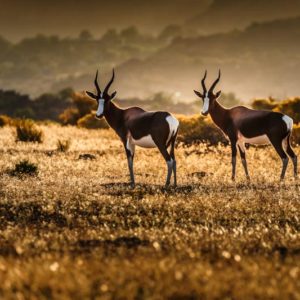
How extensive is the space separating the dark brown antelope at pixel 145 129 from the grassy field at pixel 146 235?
2.89 feet

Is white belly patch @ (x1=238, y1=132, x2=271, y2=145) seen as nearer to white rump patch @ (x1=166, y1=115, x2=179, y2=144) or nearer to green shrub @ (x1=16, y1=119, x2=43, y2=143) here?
white rump patch @ (x1=166, y1=115, x2=179, y2=144)

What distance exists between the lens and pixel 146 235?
30.9 ft

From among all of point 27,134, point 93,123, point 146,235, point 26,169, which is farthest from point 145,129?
point 93,123

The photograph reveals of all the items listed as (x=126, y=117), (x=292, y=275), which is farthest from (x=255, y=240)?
(x=126, y=117)

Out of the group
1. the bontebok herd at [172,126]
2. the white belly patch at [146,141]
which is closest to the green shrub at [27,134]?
the bontebok herd at [172,126]

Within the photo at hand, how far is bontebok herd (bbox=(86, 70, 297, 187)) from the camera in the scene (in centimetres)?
1525

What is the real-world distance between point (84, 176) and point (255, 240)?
831 cm

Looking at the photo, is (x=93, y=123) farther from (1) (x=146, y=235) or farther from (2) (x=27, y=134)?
(1) (x=146, y=235)

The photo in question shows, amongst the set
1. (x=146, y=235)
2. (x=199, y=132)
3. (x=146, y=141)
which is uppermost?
(x=199, y=132)

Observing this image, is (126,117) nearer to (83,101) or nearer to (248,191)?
(248,191)

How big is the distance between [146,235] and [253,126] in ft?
27.0

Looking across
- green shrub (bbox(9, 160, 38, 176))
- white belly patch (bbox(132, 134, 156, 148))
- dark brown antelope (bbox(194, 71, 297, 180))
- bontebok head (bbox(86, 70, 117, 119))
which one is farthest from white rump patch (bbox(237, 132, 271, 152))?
green shrub (bbox(9, 160, 38, 176))

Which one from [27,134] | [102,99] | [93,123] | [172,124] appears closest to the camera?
[172,124]

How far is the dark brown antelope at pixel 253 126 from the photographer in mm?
16625
